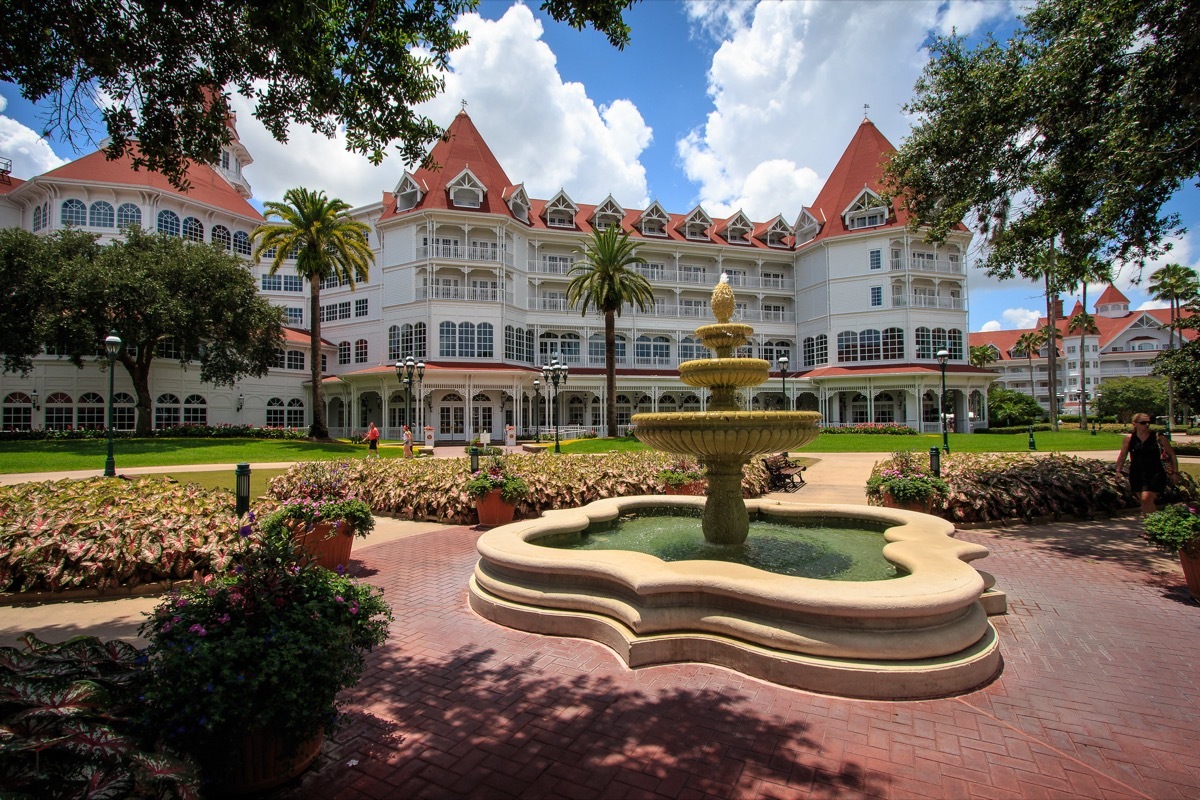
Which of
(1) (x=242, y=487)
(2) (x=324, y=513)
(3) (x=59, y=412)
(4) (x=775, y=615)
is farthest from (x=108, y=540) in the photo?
(3) (x=59, y=412)

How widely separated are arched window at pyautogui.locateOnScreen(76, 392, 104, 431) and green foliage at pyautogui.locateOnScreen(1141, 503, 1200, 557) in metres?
43.0

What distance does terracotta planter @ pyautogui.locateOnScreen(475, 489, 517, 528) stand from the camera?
1052 cm

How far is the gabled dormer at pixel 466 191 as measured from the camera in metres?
35.5

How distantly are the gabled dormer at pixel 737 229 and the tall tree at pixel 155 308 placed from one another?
107ft

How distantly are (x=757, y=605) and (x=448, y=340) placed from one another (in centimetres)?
3260

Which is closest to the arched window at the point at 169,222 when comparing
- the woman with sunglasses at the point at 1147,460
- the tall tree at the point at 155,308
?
the tall tree at the point at 155,308

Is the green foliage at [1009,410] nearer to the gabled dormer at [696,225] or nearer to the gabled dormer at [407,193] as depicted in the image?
the gabled dormer at [696,225]

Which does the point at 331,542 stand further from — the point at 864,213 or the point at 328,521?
the point at 864,213

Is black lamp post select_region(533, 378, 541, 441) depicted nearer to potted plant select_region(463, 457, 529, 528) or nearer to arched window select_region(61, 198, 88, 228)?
potted plant select_region(463, 457, 529, 528)

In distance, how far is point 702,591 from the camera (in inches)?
187

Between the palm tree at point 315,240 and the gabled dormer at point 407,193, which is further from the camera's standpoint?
the gabled dormer at point 407,193

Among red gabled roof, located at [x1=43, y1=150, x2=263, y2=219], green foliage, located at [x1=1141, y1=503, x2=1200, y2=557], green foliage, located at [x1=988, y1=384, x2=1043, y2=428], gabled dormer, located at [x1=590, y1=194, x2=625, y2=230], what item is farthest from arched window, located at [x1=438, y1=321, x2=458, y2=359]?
green foliage, located at [x1=988, y1=384, x2=1043, y2=428]

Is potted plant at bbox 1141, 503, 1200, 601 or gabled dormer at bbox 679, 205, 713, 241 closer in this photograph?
potted plant at bbox 1141, 503, 1200, 601

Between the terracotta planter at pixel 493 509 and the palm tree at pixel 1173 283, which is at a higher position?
the palm tree at pixel 1173 283
